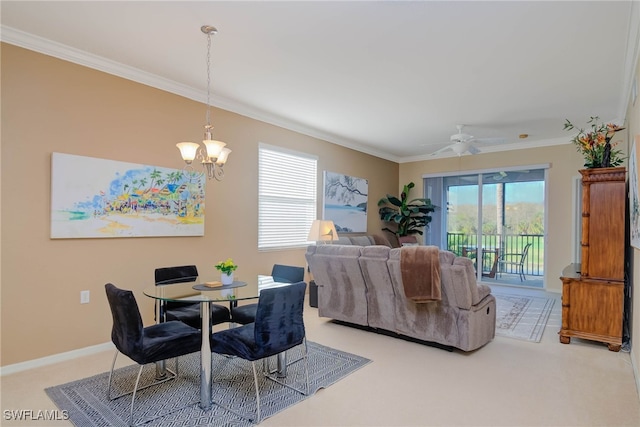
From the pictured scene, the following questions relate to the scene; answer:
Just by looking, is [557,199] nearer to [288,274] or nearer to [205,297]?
[288,274]

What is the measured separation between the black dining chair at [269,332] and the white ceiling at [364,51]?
2085 mm

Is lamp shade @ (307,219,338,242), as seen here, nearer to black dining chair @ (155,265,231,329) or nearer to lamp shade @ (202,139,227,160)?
Answer: black dining chair @ (155,265,231,329)

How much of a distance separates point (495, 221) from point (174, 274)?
6.22m

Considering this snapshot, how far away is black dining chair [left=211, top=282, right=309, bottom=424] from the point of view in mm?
2480

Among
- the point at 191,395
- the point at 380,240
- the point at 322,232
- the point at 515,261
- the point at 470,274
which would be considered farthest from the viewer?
the point at 380,240

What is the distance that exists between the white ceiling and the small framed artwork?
5.49ft

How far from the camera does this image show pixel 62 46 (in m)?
3.29

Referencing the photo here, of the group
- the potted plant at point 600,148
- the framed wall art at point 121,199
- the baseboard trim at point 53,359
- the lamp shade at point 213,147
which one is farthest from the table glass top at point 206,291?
the potted plant at point 600,148

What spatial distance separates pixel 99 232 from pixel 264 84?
232 cm

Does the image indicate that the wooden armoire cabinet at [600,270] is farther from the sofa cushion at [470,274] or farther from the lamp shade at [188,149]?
the lamp shade at [188,149]

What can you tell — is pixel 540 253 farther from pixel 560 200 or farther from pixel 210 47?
pixel 210 47

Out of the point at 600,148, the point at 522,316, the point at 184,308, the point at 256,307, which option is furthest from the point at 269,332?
the point at 522,316

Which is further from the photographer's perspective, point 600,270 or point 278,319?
point 600,270

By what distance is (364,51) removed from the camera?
3320mm
